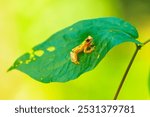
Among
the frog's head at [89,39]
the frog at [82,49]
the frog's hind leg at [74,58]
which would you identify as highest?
the frog's head at [89,39]

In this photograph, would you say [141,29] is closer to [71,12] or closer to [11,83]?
[71,12]

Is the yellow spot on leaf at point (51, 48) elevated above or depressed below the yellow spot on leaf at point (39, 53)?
above

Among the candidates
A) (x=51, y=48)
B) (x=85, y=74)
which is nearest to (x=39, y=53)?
(x=51, y=48)

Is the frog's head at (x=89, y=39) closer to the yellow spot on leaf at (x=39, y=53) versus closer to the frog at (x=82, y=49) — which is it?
the frog at (x=82, y=49)

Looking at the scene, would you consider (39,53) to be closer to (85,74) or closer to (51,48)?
(51,48)

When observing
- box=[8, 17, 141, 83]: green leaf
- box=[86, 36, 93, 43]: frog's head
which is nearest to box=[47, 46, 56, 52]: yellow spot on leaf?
box=[8, 17, 141, 83]: green leaf

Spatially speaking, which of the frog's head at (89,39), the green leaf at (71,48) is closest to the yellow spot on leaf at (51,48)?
the green leaf at (71,48)
